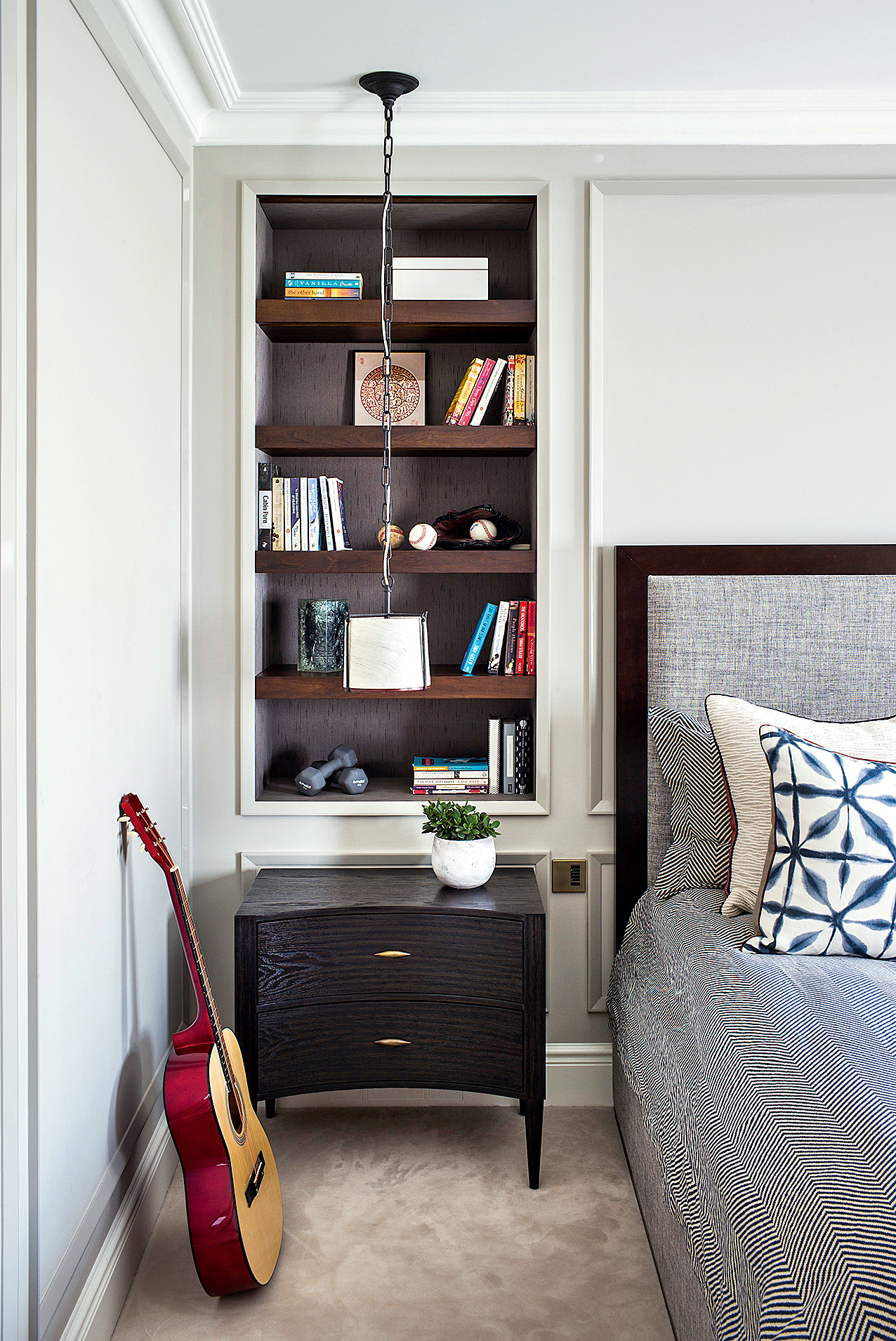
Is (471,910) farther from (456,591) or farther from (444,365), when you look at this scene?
(444,365)

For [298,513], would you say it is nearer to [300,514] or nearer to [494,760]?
[300,514]

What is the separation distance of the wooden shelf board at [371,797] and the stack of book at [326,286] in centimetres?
132

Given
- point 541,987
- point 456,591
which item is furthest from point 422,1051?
point 456,591

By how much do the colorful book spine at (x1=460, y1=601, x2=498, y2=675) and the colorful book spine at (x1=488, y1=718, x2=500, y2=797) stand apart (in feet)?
0.53

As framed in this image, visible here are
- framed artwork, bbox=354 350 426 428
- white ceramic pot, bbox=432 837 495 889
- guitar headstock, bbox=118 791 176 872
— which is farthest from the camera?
framed artwork, bbox=354 350 426 428

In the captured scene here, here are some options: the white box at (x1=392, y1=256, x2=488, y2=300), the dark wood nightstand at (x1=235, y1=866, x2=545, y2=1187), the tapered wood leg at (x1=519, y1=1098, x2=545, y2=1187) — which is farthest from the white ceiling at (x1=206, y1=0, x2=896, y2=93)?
the tapered wood leg at (x1=519, y1=1098, x2=545, y2=1187)

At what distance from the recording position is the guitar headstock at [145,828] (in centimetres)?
186

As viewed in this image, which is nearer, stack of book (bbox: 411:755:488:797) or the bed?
the bed

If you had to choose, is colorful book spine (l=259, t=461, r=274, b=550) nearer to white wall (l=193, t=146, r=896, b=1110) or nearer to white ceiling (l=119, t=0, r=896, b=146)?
white wall (l=193, t=146, r=896, b=1110)

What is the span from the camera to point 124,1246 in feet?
5.96

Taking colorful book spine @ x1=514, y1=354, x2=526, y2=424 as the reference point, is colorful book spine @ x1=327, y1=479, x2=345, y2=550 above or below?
below

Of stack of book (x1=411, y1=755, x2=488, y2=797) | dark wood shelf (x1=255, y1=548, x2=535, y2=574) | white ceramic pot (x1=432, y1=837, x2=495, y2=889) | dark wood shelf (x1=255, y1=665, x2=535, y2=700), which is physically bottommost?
white ceramic pot (x1=432, y1=837, x2=495, y2=889)

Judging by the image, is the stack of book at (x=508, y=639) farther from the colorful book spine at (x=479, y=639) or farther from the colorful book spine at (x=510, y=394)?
the colorful book spine at (x=510, y=394)

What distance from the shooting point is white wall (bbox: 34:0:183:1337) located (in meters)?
1.47
